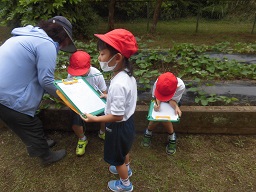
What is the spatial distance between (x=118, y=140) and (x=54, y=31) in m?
1.08

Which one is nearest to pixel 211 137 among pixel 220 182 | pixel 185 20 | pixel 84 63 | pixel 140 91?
pixel 220 182

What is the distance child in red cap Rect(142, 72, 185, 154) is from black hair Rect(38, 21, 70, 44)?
3.27ft

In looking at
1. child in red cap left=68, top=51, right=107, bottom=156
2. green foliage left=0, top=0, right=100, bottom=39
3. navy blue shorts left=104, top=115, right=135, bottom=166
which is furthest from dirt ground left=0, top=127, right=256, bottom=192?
green foliage left=0, top=0, right=100, bottom=39

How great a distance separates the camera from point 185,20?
14.1m

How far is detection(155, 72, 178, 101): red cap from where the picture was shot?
227 cm

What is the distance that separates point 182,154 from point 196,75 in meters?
1.61

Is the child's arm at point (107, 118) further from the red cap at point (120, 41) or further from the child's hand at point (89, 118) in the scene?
the red cap at point (120, 41)

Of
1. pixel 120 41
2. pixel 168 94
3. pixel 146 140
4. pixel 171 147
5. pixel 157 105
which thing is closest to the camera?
pixel 120 41

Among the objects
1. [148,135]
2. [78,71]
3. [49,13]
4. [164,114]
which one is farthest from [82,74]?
[49,13]

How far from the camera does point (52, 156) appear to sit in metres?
2.50

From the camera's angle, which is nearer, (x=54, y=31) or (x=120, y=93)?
(x=120, y=93)

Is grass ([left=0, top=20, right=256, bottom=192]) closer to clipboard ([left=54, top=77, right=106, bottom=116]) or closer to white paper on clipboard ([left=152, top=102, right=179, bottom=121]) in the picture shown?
white paper on clipboard ([left=152, top=102, right=179, bottom=121])

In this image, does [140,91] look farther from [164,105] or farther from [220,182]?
[220,182]

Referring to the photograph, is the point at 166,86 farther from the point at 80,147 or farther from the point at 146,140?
the point at 80,147
